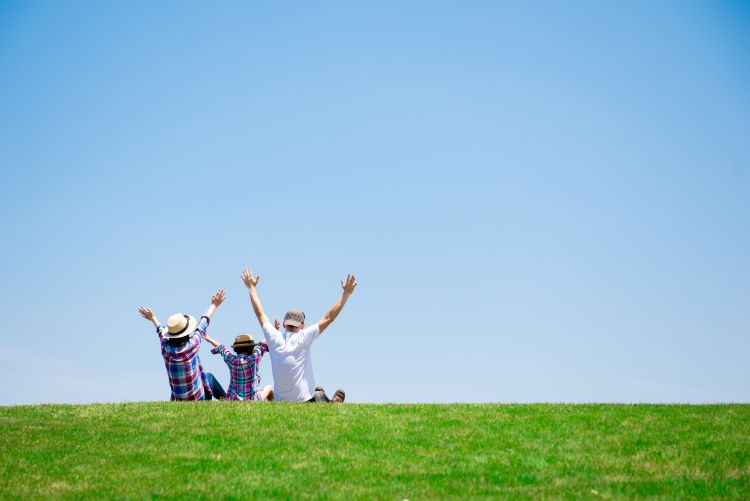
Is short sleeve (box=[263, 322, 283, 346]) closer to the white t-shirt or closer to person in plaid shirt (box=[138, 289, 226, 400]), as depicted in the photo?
the white t-shirt

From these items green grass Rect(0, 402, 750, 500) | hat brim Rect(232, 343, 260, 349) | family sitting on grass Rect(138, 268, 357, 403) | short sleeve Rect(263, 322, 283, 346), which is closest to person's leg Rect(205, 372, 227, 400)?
family sitting on grass Rect(138, 268, 357, 403)

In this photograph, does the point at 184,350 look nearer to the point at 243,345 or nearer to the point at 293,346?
the point at 243,345

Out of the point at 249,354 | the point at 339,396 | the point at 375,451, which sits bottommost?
the point at 375,451

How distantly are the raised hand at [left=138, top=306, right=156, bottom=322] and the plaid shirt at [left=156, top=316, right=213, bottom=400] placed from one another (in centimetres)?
62

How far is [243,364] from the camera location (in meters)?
19.8

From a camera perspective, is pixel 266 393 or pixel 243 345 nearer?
pixel 243 345

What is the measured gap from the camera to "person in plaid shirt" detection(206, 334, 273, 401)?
19.8m

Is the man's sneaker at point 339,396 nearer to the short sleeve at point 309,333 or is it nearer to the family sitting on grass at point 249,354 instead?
the family sitting on grass at point 249,354

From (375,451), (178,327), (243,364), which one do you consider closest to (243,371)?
(243,364)

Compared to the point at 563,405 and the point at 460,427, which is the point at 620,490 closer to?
the point at 460,427

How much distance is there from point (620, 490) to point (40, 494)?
27.4ft

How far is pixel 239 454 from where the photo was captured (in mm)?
14656

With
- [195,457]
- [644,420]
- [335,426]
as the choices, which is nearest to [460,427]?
[335,426]

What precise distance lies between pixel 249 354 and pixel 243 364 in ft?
0.87
